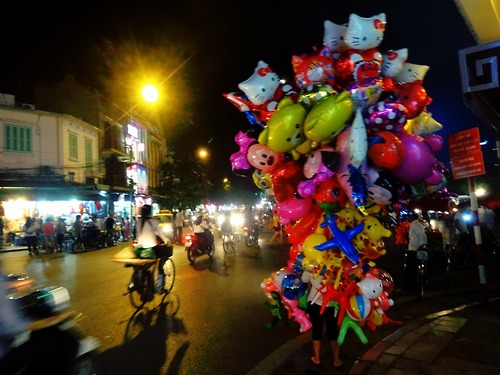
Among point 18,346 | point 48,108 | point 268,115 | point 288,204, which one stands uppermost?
point 48,108

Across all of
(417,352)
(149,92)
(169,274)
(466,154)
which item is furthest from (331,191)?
(149,92)

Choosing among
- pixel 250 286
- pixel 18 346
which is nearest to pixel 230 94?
pixel 18 346

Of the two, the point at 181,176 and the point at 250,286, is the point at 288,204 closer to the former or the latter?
the point at 250,286

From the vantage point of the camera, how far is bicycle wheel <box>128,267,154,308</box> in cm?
831

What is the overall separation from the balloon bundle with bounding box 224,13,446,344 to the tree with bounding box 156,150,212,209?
29929 millimetres

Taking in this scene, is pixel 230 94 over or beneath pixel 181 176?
beneath

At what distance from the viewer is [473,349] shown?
211 inches

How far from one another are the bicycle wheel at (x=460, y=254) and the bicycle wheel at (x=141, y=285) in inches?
340

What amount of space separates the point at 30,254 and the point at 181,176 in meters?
18.0

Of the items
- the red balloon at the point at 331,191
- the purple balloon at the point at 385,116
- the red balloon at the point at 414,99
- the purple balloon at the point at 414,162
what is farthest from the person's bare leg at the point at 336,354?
the red balloon at the point at 414,99

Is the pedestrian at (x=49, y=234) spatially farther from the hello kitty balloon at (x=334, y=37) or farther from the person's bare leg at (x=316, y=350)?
the hello kitty balloon at (x=334, y=37)

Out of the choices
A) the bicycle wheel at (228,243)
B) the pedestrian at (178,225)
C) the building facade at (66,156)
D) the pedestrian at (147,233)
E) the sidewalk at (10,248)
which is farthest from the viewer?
the building facade at (66,156)

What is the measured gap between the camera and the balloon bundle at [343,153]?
4.66m

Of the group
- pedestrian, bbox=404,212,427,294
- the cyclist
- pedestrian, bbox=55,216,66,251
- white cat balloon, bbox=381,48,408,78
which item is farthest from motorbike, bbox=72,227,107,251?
white cat balloon, bbox=381,48,408,78
